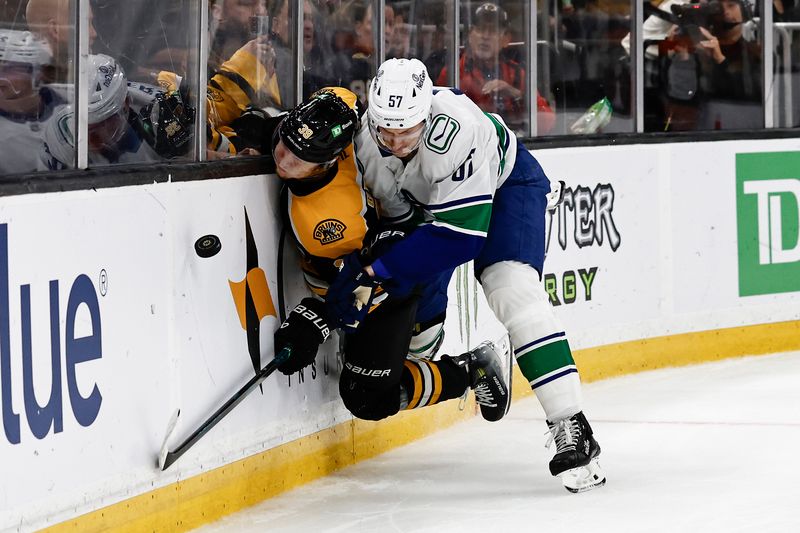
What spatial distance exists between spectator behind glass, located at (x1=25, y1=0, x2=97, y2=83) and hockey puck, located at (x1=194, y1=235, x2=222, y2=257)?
1.85 ft

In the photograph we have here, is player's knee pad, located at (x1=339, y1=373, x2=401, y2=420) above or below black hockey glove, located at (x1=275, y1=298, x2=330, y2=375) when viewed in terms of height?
below

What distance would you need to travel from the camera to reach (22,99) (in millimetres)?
3209

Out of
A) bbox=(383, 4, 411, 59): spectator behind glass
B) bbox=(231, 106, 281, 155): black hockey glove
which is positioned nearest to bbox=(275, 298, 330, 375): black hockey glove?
bbox=(231, 106, 281, 155): black hockey glove

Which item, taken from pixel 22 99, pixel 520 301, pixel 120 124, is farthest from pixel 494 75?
pixel 22 99

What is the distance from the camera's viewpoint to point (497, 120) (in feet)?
14.0

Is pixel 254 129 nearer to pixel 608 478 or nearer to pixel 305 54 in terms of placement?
pixel 305 54

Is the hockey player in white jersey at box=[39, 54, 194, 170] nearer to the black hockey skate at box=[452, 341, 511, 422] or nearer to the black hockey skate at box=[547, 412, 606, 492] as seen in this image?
the black hockey skate at box=[452, 341, 511, 422]

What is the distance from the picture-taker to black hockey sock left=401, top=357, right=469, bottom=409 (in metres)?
4.32

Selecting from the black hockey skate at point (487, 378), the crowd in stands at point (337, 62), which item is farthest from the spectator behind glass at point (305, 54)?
the black hockey skate at point (487, 378)

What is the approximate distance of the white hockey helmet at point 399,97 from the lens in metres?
3.77

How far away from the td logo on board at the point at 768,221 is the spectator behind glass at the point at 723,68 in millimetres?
235

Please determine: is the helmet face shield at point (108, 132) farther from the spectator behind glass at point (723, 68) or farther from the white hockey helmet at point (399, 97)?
the spectator behind glass at point (723, 68)

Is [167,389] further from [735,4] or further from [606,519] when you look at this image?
[735,4]

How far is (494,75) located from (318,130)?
196cm
